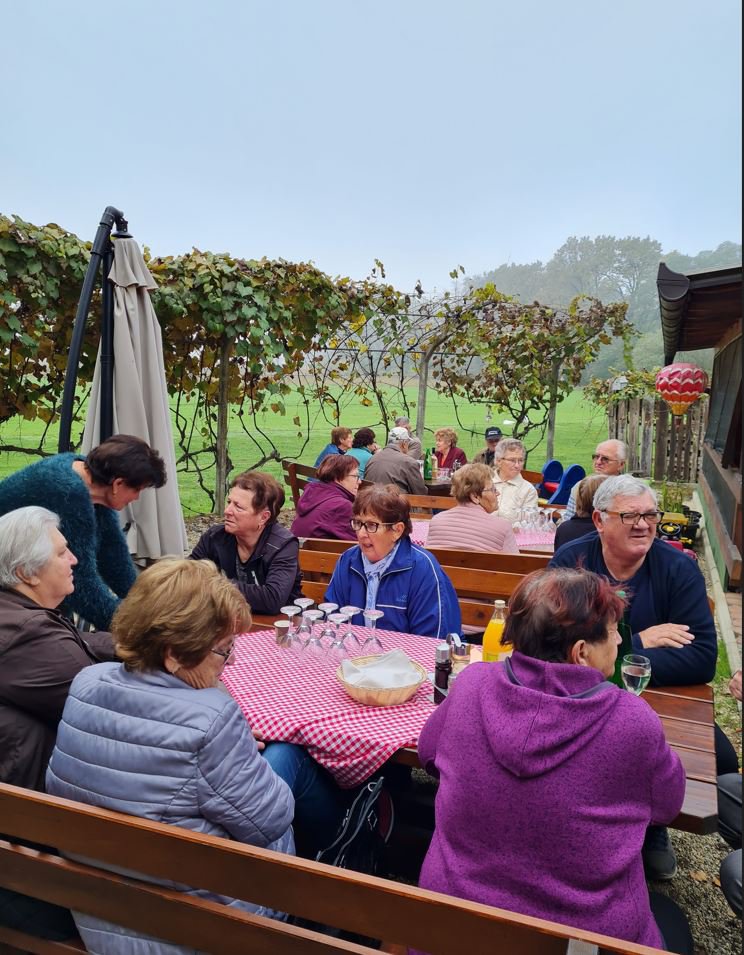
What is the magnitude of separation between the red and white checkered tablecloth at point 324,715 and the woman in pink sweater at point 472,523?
184 centimetres

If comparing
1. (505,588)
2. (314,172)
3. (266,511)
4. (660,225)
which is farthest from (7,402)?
(660,225)

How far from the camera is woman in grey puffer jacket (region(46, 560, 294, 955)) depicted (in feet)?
4.89

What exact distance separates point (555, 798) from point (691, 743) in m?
1.00

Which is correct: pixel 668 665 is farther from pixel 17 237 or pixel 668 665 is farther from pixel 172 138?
pixel 172 138

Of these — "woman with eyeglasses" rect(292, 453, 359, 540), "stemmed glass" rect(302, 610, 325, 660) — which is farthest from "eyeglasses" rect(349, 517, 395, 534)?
"woman with eyeglasses" rect(292, 453, 359, 540)

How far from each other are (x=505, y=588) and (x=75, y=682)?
103 inches

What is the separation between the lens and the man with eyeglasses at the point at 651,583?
2.58 metres

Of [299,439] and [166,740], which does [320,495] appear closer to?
[166,740]

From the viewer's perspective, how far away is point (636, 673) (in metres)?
2.08

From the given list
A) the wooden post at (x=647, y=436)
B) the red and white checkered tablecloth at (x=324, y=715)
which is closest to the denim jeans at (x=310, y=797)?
the red and white checkered tablecloth at (x=324, y=715)

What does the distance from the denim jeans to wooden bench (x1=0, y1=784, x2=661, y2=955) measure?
2.03 ft

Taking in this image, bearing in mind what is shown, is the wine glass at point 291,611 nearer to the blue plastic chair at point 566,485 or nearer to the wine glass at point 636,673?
the wine glass at point 636,673

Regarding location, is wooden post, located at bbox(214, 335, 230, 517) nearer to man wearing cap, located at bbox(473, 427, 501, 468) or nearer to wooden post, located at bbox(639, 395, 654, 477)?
man wearing cap, located at bbox(473, 427, 501, 468)

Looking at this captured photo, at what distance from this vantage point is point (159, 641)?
1.60m
